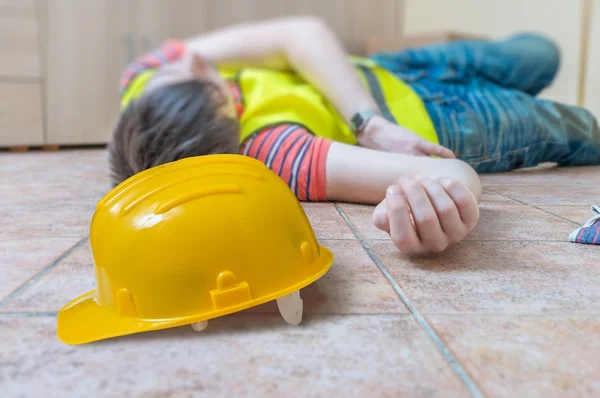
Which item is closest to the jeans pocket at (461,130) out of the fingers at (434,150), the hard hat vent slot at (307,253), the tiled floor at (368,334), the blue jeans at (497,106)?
the blue jeans at (497,106)

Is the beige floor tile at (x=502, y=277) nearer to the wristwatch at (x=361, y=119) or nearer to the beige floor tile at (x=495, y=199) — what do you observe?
the beige floor tile at (x=495, y=199)

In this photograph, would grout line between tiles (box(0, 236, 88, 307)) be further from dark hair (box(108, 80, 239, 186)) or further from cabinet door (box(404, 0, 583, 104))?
cabinet door (box(404, 0, 583, 104))

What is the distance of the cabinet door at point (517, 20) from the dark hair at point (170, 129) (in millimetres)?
2120

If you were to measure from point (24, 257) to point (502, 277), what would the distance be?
609 mm

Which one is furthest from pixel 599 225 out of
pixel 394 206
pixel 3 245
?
pixel 3 245

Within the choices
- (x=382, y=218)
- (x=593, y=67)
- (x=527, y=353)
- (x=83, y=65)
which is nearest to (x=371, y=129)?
(x=382, y=218)

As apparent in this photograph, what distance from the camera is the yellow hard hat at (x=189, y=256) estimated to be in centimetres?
46

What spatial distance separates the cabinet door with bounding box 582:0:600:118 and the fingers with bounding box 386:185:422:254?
219cm

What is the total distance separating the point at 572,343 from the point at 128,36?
2650 millimetres

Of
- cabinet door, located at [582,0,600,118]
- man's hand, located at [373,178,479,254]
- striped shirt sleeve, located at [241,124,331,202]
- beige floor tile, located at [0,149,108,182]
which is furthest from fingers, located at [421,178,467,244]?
cabinet door, located at [582,0,600,118]

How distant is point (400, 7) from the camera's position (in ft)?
10.1

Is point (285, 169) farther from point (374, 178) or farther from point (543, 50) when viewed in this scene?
point (543, 50)

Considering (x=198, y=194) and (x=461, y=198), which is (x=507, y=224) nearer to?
(x=461, y=198)

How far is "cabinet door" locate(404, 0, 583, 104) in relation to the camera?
8.05 ft
